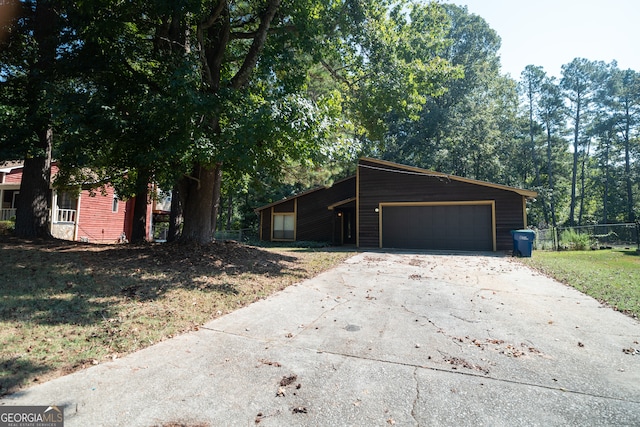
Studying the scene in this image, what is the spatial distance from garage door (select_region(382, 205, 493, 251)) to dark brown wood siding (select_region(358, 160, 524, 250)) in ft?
1.42

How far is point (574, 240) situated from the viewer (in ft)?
54.9

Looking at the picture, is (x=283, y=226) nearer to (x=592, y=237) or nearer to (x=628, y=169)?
(x=592, y=237)

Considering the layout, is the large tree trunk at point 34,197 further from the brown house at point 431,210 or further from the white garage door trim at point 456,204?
the white garage door trim at point 456,204

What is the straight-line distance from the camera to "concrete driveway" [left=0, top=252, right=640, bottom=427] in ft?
8.73

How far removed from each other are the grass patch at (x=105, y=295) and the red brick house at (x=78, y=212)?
10.1 meters

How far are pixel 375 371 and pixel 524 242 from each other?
12.8m

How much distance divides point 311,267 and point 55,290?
5.95 meters

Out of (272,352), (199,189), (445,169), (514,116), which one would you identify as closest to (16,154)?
(199,189)

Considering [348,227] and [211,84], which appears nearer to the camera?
[211,84]

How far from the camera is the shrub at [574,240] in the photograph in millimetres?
16500

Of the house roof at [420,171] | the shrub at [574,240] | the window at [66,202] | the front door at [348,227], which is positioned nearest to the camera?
the house roof at [420,171]

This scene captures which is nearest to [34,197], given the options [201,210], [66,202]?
[201,210]

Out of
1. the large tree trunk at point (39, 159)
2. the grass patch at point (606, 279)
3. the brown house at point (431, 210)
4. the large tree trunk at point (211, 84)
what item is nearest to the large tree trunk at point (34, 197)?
the large tree trunk at point (39, 159)

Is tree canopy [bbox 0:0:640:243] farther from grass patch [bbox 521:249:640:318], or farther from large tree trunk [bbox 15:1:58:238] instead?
grass patch [bbox 521:249:640:318]
